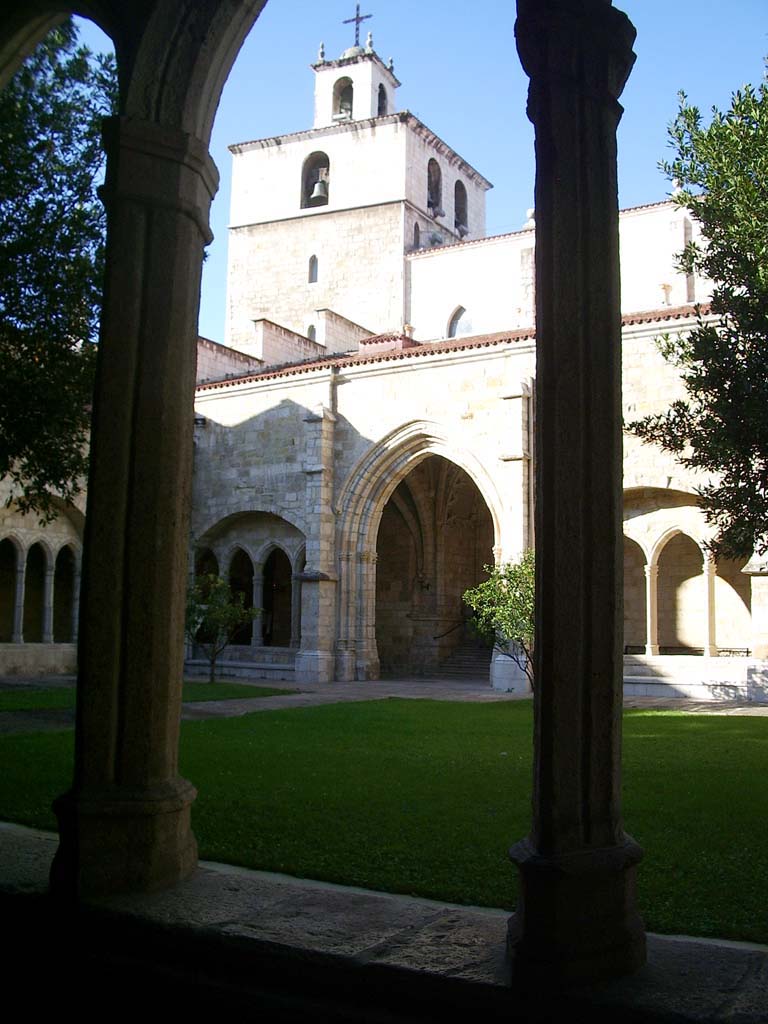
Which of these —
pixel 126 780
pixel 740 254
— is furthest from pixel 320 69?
pixel 126 780

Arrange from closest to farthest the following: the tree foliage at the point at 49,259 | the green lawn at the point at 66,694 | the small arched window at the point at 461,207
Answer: the tree foliage at the point at 49,259, the green lawn at the point at 66,694, the small arched window at the point at 461,207

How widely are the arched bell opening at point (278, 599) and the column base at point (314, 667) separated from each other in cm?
444

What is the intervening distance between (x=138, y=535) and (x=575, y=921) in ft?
5.40

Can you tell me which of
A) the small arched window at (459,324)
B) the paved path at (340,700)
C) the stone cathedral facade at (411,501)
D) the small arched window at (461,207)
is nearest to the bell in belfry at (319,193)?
the stone cathedral facade at (411,501)

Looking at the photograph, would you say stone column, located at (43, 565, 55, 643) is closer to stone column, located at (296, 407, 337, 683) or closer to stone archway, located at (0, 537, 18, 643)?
stone archway, located at (0, 537, 18, 643)

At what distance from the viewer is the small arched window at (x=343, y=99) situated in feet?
102

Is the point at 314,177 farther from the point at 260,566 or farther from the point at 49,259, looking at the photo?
the point at 49,259

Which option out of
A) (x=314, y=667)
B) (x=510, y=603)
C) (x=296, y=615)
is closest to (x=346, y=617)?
(x=314, y=667)

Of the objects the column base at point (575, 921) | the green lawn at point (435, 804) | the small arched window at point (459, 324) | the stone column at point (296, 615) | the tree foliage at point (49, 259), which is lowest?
the green lawn at point (435, 804)

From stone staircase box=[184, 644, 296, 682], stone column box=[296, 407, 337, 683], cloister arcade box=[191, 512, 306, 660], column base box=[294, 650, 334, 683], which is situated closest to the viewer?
column base box=[294, 650, 334, 683]

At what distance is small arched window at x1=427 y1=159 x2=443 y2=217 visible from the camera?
30.8 metres

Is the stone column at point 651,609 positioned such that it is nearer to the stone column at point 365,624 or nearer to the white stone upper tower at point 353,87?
the stone column at point 365,624

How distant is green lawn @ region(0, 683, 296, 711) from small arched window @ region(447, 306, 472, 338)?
15196 millimetres

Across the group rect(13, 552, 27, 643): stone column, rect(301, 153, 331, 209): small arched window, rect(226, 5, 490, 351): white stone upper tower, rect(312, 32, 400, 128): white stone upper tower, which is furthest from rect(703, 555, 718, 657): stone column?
rect(312, 32, 400, 128): white stone upper tower
